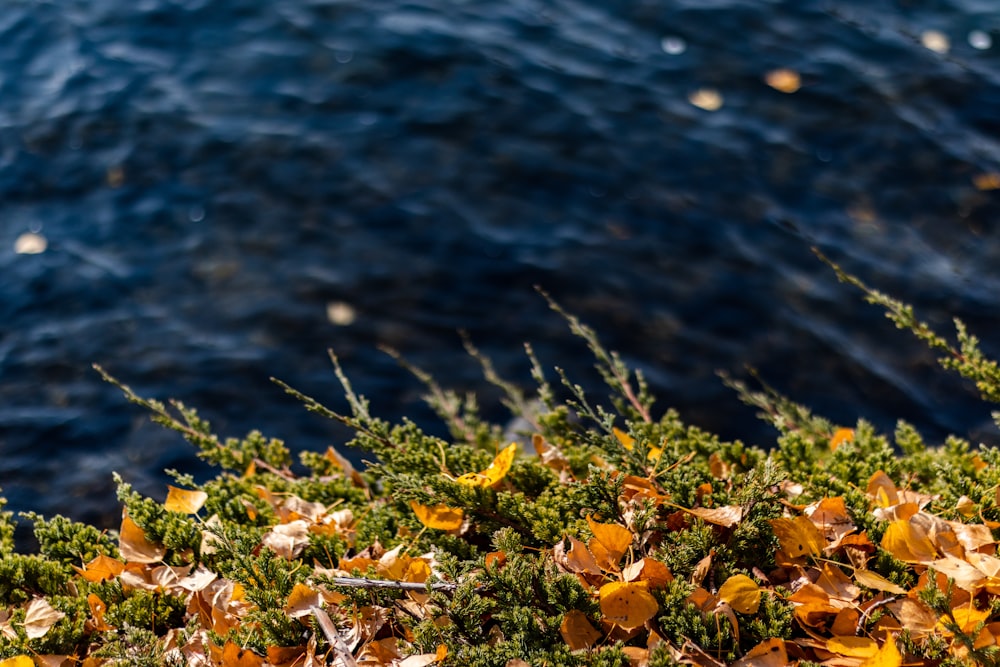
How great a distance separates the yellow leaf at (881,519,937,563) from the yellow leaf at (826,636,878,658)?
0.30 metres

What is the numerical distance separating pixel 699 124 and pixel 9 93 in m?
5.52

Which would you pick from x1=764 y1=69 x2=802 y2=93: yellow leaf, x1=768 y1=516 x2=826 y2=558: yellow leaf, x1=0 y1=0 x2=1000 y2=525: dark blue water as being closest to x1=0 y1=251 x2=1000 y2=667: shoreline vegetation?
x1=768 y1=516 x2=826 y2=558: yellow leaf

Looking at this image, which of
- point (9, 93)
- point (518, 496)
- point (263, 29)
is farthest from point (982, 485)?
point (9, 93)

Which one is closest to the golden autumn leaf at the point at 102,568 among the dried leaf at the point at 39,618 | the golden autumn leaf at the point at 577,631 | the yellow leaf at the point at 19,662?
the dried leaf at the point at 39,618

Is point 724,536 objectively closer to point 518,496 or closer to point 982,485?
point 518,496

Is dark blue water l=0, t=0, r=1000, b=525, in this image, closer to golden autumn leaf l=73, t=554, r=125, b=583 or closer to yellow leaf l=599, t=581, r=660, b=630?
golden autumn leaf l=73, t=554, r=125, b=583

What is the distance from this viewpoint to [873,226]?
5.79m

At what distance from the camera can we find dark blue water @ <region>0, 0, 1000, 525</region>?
503 cm

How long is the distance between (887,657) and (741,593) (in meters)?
0.33

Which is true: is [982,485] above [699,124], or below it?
above

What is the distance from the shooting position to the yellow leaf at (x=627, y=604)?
6.64 feet

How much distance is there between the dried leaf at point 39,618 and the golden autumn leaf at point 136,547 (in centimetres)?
25

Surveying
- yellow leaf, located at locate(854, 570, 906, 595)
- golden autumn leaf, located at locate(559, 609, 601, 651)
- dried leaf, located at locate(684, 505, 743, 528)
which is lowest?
golden autumn leaf, located at locate(559, 609, 601, 651)

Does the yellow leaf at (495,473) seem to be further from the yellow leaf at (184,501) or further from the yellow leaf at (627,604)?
the yellow leaf at (184,501)
